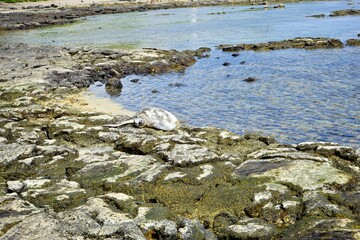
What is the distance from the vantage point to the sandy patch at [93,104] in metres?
18.5

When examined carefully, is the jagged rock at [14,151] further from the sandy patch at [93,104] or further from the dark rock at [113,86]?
the dark rock at [113,86]

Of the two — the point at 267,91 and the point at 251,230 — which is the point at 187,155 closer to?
the point at 251,230

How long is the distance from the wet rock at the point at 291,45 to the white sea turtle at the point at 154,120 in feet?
68.3

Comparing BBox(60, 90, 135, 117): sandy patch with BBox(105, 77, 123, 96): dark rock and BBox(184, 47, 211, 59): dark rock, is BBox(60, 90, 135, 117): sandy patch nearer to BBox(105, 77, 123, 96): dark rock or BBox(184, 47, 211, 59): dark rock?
BBox(105, 77, 123, 96): dark rock

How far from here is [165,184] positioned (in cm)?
967

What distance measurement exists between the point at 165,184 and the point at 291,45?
28206 mm

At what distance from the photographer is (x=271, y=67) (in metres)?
27.2

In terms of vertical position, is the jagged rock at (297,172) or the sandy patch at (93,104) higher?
the jagged rock at (297,172)

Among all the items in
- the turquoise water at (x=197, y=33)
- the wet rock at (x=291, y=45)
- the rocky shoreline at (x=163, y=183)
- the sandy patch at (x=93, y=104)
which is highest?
the turquoise water at (x=197, y=33)

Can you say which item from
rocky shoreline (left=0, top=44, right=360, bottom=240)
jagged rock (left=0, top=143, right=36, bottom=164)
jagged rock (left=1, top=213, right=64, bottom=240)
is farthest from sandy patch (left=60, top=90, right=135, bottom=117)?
jagged rock (left=1, top=213, right=64, bottom=240)

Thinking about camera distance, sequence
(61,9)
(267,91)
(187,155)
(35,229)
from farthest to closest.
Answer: (61,9) → (267,91) → (187,155) → (35,229)

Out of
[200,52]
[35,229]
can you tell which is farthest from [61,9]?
[35,229]

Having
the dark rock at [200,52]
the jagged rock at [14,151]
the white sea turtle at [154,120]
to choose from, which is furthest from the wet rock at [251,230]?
the dark rock at [200,52]

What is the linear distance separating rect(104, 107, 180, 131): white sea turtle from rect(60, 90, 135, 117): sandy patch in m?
3.27
